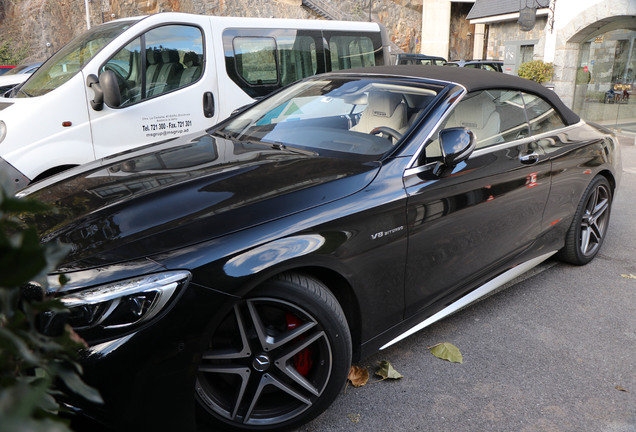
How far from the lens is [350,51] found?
7902mm

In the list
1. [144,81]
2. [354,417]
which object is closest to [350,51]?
[144,81]

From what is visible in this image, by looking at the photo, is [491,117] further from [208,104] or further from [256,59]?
A: [256,59]

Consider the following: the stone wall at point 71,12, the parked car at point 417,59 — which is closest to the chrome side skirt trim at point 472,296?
the parked car at point 417,59

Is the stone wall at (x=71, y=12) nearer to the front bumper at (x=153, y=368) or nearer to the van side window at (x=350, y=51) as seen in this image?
the van side window at (x=350, y=51)

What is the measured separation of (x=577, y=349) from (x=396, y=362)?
41.4 inches

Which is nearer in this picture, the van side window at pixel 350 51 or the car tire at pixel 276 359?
the car tire at pixel 276 359

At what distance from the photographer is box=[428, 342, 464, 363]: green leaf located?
3068 mm

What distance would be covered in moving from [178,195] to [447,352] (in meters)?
1.69

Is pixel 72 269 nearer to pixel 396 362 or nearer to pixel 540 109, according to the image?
pixel 396 362

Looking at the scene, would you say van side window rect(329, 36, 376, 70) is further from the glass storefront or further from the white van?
the glass storefront

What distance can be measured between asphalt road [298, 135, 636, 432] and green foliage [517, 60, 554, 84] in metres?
12.6

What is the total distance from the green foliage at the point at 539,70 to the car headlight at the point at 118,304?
49.9 feet

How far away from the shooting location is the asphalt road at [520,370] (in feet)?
8.46

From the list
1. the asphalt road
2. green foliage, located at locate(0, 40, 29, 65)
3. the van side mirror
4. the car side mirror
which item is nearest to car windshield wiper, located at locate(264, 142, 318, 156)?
the car side mirror
